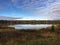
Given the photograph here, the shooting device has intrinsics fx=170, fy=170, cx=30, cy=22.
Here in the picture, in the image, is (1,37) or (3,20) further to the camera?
(3,20)

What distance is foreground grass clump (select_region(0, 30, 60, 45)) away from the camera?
5609 millimetres

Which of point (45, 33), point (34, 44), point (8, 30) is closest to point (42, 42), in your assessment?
point (34, 44)

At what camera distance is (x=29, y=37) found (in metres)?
6.03

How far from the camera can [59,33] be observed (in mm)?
6609

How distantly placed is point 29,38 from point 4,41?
2.91 ft

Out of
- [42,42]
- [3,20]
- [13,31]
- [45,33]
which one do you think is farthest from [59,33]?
[3,20]

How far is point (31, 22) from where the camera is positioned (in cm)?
807

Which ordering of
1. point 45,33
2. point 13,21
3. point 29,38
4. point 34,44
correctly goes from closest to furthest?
point 34,44 → point 29,38 → point 45,33 → point 13,21

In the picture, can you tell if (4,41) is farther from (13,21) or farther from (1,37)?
(13,21)

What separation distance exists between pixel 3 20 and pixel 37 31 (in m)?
2.16

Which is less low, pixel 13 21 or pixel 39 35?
pixel 13 21

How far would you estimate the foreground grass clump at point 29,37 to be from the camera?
221 inches

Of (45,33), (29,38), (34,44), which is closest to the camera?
(34,44)

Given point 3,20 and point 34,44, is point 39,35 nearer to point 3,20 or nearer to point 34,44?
point 34,44
